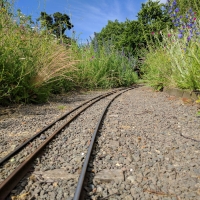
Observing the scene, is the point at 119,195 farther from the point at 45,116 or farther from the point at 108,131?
the point at 45,116

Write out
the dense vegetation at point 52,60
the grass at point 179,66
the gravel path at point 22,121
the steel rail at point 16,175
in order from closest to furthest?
the steel rail at point 16,175 < the gravel path at point 22,121 < the dense vegetation at point 52,60 < the grass at point 179,66

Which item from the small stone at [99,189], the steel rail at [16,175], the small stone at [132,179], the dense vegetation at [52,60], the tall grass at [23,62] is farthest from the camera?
the dense vegetation at [52,60]

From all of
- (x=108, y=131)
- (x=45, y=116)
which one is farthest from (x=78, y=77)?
(x=108, y=131)

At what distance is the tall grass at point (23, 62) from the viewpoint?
541 cm

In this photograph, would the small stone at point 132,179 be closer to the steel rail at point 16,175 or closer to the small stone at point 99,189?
the small stone at point 99,189

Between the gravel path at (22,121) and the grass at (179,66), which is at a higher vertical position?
the grass at (179,66)

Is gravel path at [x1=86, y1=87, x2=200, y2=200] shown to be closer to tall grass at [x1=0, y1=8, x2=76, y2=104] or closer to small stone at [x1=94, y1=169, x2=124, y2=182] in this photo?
small stone at [x1=94, y1=169, x2=124, y2=182]

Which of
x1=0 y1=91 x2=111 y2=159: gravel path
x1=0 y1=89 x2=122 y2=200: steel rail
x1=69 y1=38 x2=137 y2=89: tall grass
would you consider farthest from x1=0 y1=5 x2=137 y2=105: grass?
x1=0 y1=89 x2=122 y2=200: steel rail

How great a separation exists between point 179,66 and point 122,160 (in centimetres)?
470

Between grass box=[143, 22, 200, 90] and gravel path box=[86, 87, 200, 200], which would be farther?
grass box=[143, 22, 200, 90]

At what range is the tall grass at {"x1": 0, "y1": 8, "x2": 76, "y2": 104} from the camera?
5.41m

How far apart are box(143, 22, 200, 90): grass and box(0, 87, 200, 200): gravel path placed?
1.74 metres

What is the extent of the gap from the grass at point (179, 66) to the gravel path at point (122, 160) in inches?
68.3

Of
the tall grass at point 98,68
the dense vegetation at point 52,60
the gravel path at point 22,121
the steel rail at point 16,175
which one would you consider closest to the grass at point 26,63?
the dense vegetation at point 52,60
